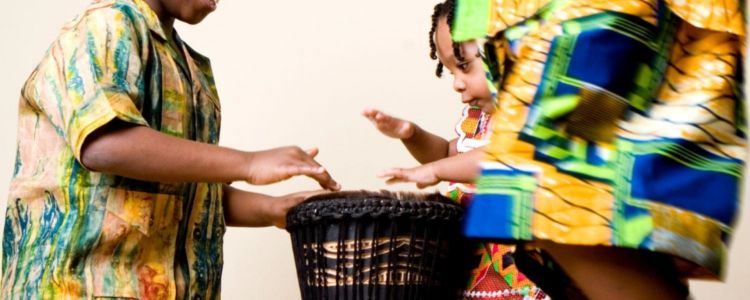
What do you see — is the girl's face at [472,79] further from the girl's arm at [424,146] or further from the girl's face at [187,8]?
the girl's face at [187,8]

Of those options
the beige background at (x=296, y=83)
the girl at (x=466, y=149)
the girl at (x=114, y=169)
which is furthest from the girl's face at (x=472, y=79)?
the beige background at (x=296, y=83)

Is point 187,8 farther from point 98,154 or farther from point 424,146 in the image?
point 424,146

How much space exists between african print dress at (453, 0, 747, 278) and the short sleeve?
0.60 metres

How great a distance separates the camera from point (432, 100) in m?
2.17

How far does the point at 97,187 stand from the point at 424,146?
0.60 m

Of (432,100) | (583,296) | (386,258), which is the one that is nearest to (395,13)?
(432,100)

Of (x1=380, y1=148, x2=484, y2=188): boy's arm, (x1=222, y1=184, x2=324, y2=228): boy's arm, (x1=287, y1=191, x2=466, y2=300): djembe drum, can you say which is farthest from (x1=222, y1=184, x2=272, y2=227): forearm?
(x1=380, y1=148, x2=484, y2=188): boy's arm

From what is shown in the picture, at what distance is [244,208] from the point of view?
1.75m

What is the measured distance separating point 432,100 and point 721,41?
1258 mm

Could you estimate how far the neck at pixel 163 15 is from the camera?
1565 millimetres

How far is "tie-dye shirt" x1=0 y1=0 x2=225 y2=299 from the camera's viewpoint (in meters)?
1.34

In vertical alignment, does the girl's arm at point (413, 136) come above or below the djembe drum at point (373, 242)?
above

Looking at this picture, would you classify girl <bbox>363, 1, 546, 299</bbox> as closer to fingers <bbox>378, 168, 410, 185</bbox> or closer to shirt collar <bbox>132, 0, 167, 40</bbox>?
fingers <bbox>378, 168, 410, 185</bbox>

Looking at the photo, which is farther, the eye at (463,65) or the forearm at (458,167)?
the eye at (463,65)
